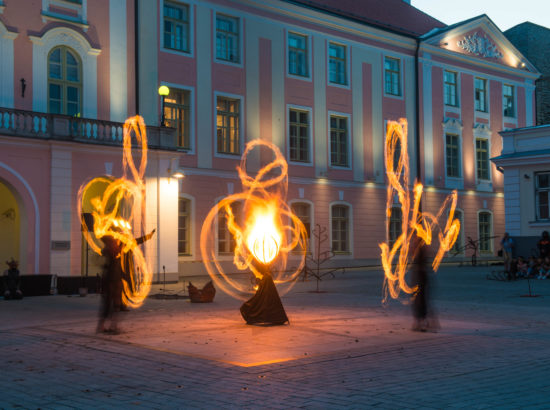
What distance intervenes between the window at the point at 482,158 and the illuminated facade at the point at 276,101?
10 centimetres

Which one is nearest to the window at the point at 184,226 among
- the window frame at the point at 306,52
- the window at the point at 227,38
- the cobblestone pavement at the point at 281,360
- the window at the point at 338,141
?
the window at the point at 227,38

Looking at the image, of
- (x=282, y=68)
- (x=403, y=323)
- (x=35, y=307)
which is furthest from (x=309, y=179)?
(x=403, y=323)

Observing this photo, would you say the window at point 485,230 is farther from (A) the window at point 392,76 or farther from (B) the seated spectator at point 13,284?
(B) the seated spectator at point 13,284

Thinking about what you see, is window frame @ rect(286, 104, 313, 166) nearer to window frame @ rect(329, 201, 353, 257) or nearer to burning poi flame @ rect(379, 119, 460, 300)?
window frame @ rect(329, 201, 353, 257)

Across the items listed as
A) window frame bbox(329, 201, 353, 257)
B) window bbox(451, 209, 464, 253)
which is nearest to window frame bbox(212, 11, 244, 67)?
window frame bbox(329, 201, 353, 257)

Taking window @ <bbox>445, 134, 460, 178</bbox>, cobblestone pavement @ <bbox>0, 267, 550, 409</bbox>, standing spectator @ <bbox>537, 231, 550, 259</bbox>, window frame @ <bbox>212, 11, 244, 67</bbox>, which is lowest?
cobblestone pavement @ <bbox>0, 267, 550, 409</bbox>

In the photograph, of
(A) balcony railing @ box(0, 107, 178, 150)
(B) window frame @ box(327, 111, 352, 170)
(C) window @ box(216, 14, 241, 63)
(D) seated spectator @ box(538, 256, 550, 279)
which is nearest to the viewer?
(A) balcony railing @ box(0, 107, 178, 150)

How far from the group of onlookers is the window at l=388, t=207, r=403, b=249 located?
37.5 ft

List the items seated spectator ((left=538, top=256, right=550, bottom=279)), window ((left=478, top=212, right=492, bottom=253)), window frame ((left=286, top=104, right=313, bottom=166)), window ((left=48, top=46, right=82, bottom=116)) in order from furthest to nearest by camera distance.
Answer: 1. window ((left=478, top=212, right=492, bottom=253))
2. window frame ((left=286, top=104, right=313, bottom=166))
3. seated spectator ((left=538, top=256, right=550, bottom=279))
4. window ((left=48, top=46, right=82, bottom=116))

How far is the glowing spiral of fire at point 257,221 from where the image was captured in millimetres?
30812

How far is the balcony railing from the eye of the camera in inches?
902

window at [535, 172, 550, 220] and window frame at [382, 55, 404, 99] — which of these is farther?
window frame at [382, 55, 404, 99]

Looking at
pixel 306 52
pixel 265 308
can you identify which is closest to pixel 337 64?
pixel 306 52

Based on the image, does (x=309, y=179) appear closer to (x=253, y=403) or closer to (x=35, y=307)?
(x=35, y=307)
